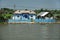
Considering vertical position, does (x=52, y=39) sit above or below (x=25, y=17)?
above

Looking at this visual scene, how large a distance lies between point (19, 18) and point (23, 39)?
29.6 m

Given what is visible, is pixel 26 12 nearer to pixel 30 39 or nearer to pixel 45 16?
pixel 45 16

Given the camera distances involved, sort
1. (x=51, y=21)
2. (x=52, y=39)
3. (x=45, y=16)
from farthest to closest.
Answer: (x=45, y=16), (x=51, y=21), (x=52, y=39)

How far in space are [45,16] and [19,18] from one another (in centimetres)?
528

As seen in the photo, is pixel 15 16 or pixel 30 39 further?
pixel 15 16

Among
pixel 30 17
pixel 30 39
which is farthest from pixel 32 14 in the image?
pixel 30 39

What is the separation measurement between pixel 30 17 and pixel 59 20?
5883 mm

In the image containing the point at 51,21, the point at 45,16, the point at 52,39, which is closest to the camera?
the point at 52,39

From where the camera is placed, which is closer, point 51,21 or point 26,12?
point 51,21

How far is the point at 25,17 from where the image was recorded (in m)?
39.8

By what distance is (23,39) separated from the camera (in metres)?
10.9

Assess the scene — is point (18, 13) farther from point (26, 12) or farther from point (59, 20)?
point (59, 20)

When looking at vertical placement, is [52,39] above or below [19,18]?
above

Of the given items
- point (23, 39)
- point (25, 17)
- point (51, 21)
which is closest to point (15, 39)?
point (23, 39)
